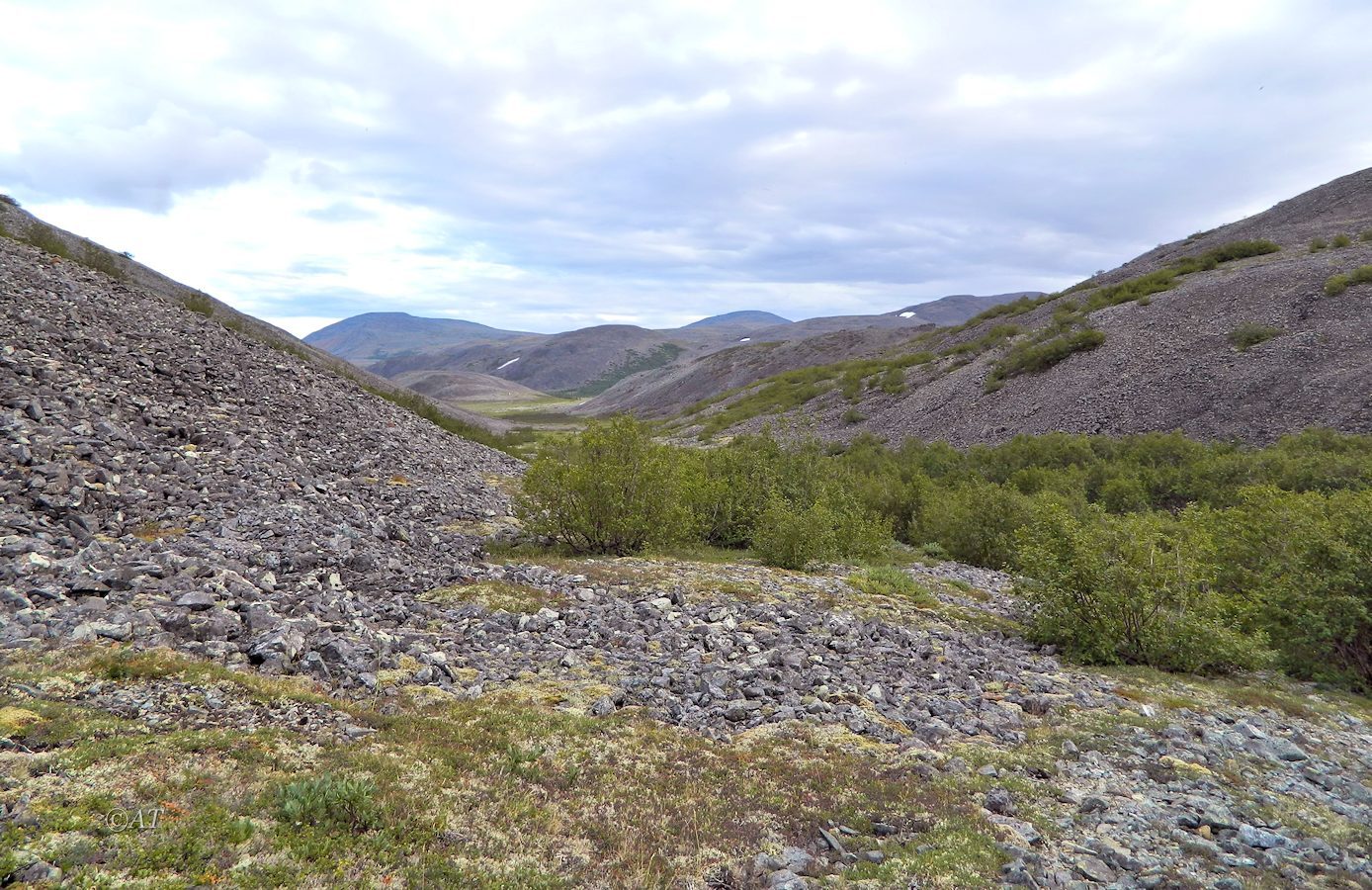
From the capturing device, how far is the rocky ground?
209 inches

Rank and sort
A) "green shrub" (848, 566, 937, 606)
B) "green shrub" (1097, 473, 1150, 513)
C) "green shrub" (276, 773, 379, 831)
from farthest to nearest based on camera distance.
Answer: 1. "green shrub" (1097, 473, 1150, 513)
2. "green shrub" (848, 566, 937, 606)
3. "green shrub" (276, 773, 379, 831)

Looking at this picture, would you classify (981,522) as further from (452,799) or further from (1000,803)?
(452,799)

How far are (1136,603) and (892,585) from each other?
5518 mm

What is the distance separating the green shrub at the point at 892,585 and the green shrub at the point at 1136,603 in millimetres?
2885

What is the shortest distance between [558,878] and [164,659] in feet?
17.5

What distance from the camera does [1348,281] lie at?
125ft

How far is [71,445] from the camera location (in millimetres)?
13414

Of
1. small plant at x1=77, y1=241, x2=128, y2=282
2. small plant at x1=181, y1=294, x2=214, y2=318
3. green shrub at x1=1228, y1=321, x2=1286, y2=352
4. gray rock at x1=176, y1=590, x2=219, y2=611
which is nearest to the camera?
gray rock at x1=176, y1=590, x2=219, y2=611

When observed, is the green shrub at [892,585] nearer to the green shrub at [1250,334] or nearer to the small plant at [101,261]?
the small plant at [101,261]

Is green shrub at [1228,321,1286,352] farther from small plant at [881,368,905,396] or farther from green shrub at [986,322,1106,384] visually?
small plant at [881,368,905,396]

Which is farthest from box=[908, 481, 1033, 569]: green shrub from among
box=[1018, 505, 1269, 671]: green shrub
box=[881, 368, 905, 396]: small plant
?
box=[881, 368, 905, 396]: small plant

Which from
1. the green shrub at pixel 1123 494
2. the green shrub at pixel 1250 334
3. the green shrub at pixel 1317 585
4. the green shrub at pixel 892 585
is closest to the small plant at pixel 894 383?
the green shrub at pixel 1250 334

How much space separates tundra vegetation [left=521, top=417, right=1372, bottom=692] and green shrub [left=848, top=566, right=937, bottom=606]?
32cm

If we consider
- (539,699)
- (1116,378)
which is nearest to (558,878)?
(539,699)
